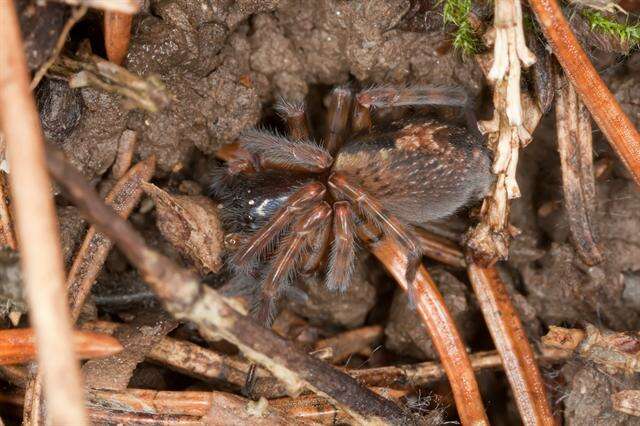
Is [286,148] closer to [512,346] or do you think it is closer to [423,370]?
[423,370]

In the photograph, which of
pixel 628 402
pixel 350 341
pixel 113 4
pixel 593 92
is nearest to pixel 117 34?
pixel 113 4

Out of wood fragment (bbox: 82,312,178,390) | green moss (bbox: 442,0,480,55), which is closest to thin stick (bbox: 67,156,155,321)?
wood fragment (bbox: 82,312,178,390)

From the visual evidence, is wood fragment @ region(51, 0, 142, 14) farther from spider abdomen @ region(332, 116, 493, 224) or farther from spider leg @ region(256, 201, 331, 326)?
spider abdomen @ region(332, 116, 493, 224)

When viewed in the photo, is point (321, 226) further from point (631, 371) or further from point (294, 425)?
point (631, 371)

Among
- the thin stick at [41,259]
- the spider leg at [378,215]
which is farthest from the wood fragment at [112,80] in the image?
the spider leg at [378,215]

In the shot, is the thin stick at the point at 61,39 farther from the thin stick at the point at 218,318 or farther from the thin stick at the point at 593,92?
the thin stick at the point at 593,92
